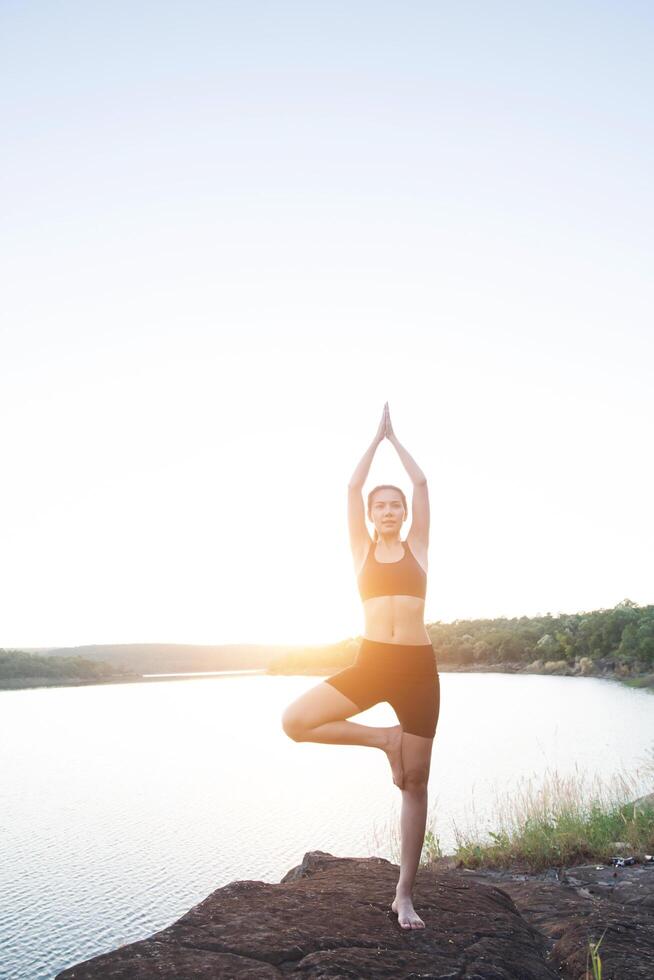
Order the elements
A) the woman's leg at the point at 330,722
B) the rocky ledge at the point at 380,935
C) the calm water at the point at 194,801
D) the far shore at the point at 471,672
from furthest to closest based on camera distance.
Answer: the far shore at the point at 471,672, the calm water at the point at 194,801, the woman's leg at the point at 330,722, the rocky ledge at the point at 380,935

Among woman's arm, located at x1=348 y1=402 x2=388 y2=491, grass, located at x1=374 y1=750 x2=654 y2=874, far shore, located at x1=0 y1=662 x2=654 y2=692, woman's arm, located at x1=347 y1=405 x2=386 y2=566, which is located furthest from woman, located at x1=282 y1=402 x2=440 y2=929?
far shore, located at x1=0 y1=662 x2=654 y2=692

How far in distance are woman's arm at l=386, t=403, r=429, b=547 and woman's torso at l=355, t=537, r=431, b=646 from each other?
13cm

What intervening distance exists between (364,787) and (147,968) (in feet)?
54.5

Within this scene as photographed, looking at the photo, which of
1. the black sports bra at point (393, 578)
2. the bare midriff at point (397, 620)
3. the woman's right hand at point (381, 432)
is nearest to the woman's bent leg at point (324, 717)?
the bare midriff at point (397, 620)

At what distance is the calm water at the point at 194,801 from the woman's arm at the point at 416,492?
21.4 feet

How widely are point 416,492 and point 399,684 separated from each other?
4.08 feet

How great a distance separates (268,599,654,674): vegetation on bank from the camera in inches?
2559

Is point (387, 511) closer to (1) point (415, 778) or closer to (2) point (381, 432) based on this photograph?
(2) point (381, 432)

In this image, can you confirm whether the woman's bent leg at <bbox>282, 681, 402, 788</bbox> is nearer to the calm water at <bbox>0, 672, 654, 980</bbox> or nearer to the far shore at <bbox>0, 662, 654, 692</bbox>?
the calm water at <bbox>0, 672, 654, 980</bbox>

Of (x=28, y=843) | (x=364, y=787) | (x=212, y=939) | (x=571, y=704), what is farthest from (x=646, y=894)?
(x=571, y=704)

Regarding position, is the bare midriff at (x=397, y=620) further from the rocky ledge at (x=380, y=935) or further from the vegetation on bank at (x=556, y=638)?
the vegetation on bank at (x=556, y=638)

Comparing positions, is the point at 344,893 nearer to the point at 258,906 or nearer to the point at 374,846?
the point at 258,906

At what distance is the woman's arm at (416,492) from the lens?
495cm

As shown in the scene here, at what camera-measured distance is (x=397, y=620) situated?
183 inches
